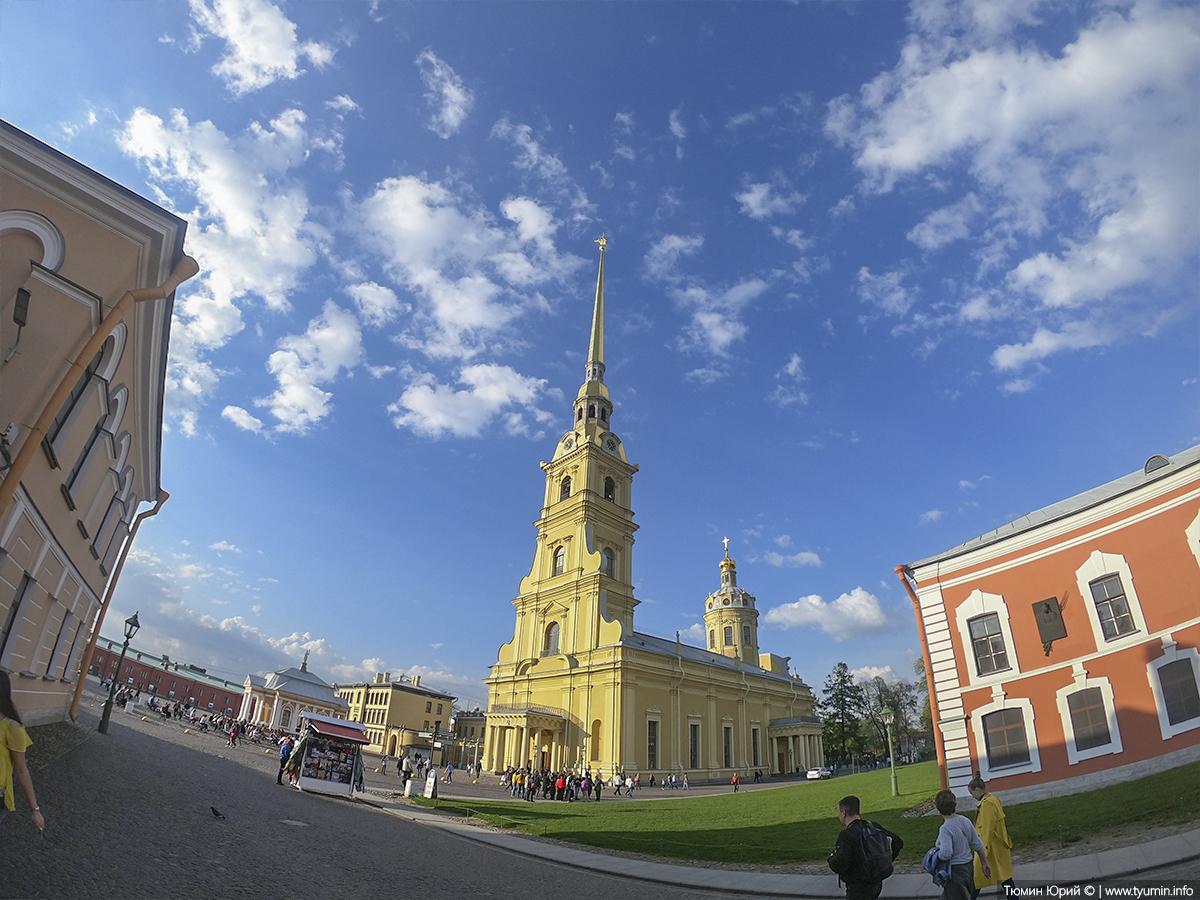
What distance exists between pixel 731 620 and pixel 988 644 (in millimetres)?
56413

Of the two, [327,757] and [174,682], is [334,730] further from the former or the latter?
[174,682]

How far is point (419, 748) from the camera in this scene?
225ft

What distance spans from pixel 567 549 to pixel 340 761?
31530mm

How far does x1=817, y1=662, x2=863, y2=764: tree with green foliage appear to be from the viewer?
242ft

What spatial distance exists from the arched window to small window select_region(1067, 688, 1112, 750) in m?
37.4

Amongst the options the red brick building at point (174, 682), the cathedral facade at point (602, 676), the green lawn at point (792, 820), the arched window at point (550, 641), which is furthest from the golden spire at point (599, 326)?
the red brick building at point (174, 682)

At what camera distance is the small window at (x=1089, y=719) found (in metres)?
14.1

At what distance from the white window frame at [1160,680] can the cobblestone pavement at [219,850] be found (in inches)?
447

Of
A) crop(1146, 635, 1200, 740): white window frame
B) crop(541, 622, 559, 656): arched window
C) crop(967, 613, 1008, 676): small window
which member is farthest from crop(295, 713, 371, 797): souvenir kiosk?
crop(541, 622, 559, 656): arched window

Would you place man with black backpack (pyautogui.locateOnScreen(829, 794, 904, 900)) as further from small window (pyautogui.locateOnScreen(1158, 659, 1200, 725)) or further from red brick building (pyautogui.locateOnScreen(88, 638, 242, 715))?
red brick building (pyautogui.locateOnScreen(88, 638, 242, 715))

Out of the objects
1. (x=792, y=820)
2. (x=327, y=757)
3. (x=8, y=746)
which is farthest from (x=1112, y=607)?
(x=327, y=757)

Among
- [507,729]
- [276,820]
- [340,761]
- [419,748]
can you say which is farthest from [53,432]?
[419,748]

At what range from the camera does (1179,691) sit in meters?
13.1

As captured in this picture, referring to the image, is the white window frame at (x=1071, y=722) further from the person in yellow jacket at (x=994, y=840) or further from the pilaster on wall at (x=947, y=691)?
the person in yellow jacket at (x=994, y=840)
